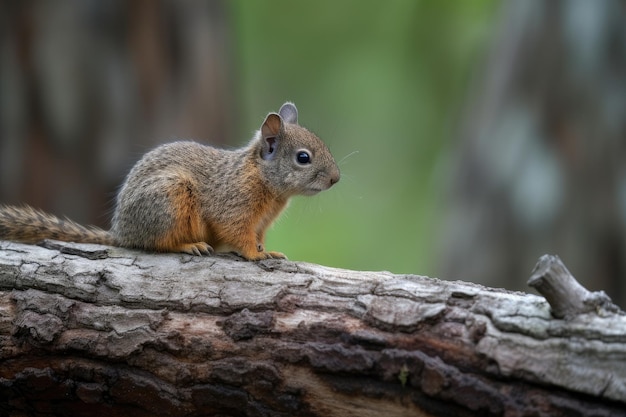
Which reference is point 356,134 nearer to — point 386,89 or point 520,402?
point 386,89

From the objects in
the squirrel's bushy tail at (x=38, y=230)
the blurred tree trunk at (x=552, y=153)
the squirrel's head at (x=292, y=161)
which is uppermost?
the blurred tree trunk at (x=552, y=153)

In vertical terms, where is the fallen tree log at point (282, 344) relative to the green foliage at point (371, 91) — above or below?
below

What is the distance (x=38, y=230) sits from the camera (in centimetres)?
572

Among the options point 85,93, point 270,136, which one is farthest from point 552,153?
point 85,93

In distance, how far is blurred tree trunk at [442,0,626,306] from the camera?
874cm

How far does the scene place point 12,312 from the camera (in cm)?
470

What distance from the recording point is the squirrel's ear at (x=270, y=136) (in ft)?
20.0

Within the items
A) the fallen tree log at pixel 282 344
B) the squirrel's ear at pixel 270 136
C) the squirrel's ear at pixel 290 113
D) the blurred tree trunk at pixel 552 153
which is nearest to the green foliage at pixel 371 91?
the blurred tree trunk at pixel 552 153

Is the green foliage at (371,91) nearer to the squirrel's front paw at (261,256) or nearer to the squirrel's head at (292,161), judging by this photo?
the squirrel's head at (292,161)

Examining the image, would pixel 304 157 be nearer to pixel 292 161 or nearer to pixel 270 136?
pixel 292 161

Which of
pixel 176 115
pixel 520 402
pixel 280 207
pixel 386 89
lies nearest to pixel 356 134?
pixel 386 89

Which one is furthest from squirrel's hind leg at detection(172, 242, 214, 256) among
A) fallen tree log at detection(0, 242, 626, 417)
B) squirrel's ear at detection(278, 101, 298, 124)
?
squirrel's ear at detection(278, 101, 298, 124)

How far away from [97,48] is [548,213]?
511cm

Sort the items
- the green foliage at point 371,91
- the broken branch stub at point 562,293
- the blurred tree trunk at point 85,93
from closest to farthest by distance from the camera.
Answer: the broken branch stub at point 562,293 < the blurred tree trunk at point 85,93 < the green foliage at point 371,91
